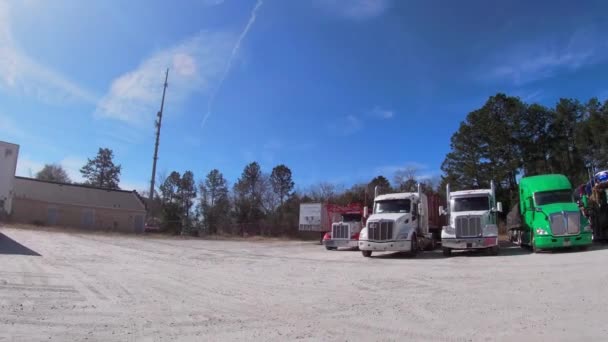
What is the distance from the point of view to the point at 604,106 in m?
41.7

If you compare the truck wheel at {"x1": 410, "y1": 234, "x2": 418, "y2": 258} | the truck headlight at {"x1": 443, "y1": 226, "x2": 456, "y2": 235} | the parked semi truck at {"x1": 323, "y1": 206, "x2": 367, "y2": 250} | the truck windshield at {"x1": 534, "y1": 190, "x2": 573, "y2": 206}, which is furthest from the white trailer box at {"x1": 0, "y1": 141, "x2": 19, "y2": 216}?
the truck windshield at {"x1": 534, "y1": 190, "x2": 573, "y2": 206}

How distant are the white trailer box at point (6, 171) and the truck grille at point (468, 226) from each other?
20019 mm

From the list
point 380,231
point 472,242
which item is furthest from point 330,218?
point 472,242

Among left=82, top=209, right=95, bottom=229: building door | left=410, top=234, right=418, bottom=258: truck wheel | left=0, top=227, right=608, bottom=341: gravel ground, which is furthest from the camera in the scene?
left=82, top=209, right=95, bottom=229: building door

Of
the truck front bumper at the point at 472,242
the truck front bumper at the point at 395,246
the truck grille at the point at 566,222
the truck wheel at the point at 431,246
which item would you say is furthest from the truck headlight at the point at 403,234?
the truck grille at the point at 566,222

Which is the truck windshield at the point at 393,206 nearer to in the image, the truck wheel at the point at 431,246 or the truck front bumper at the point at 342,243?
the truck wheel at the point at 431,246

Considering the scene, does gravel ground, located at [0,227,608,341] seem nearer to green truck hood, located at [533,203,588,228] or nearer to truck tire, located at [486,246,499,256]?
green truck hood, located at [533,203,588,228]

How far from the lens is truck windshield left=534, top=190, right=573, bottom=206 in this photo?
17406 millimetres

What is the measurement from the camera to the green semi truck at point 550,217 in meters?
15.9

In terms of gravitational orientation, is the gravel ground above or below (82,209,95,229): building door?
below

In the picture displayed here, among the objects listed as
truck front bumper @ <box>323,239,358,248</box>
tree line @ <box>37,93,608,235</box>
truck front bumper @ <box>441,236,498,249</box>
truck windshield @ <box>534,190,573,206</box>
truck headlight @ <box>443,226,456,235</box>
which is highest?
tree line @ <box>37,93,608,235</box>

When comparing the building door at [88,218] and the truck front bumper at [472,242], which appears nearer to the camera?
the truck front bumper at [472,242]

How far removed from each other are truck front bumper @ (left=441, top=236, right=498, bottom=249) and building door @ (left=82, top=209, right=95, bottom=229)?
39.2 metres

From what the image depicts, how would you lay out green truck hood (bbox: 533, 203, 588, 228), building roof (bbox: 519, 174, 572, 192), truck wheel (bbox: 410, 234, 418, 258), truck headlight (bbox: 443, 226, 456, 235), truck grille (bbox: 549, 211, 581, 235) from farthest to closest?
1. building roof (bbox: 519, 174, 572, 192)
2. truck wheel (bbox: 410, 234, 418, 258)
3. truck headlight (bbox: 443, 226, 456, 235)
4. green truck hood (bbox: 533, 203, 588, 228)
5. truck grille (bbox: 549, 211, 581, 235)
